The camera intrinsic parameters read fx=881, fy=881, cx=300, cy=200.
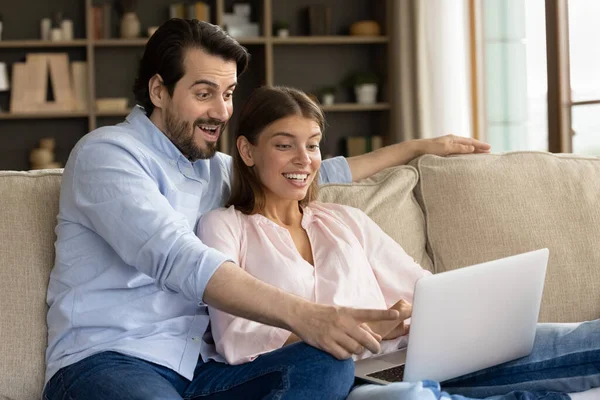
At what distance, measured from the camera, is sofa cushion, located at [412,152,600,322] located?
7.62 ft

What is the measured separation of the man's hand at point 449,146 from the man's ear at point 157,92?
0.83 meters

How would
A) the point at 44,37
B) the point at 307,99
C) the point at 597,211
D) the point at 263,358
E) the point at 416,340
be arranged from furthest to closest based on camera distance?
the point at 44,37, the point at 597,211, the point at 307,99, the point at 263,358, the point at 416,340

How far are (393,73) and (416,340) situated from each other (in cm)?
397

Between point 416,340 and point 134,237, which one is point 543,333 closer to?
point 416,340

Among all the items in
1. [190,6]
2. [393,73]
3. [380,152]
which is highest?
[190,6]

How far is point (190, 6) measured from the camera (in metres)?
5.41

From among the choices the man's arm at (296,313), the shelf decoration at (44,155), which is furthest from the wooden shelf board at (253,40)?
the man's arm at (296,313)

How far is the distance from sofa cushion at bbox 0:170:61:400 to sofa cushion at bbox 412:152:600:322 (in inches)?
39.4

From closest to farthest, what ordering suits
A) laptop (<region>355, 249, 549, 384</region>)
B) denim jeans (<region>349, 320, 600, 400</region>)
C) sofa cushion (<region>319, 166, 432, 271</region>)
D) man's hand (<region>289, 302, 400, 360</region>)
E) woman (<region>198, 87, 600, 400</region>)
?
1. man's hand (<region>289, 302, 400, 360</region>)
2. laptop (<region>355, 249, 549, 384</region>)
3. denim jeans (<region>349, 320, 600, 400</region>)
4. woman (<region>198, 87, 600, 400</region>)
5. sofa cushion (<region>319, 166, 432, 271</region>)

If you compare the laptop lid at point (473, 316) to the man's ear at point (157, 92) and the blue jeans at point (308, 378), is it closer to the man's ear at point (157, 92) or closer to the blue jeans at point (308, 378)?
the blue jeans at point (308, 378)

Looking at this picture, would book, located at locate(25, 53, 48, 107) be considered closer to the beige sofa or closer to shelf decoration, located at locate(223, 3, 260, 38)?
shelf decoration, located at locate(223, 3, 260, 38)

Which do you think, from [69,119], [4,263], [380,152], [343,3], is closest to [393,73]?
[343,3]

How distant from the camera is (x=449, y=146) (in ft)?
8.29

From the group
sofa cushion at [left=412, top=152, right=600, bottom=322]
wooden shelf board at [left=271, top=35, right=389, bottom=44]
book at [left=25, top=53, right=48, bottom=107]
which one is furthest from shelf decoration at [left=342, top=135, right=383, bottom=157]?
sofa cushion at [left=412, top=152, right=600, bottom=322]
